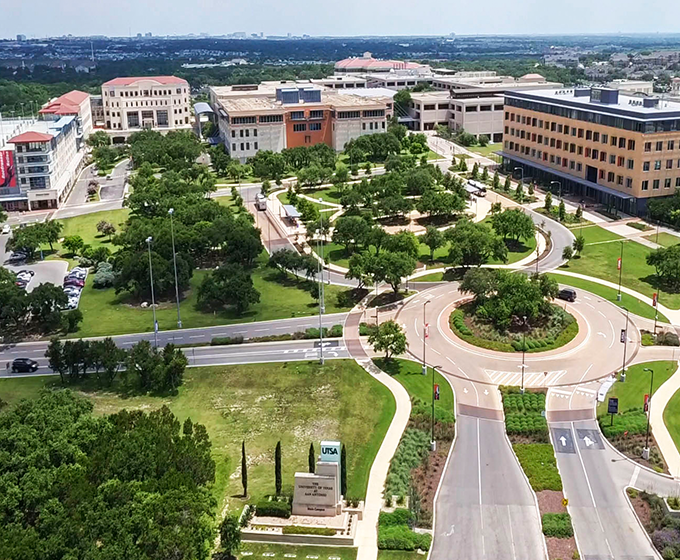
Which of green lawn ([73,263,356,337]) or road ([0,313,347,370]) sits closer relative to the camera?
road ([0,313,347,370])

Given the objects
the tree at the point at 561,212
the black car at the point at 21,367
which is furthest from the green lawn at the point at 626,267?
the black car at the point at 21,367

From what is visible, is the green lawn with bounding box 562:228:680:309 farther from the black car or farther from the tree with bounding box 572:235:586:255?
the black car

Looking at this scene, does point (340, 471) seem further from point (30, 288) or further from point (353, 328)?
point (30, 288)

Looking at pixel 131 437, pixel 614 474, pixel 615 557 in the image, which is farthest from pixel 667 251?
pixel 131 437

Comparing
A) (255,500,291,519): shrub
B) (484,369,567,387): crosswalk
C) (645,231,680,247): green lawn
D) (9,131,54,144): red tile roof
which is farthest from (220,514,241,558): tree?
(9,131,54,144): red tile roof

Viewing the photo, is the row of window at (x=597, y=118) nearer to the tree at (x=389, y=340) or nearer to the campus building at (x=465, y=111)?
the campus building at (x=465, y=111)
